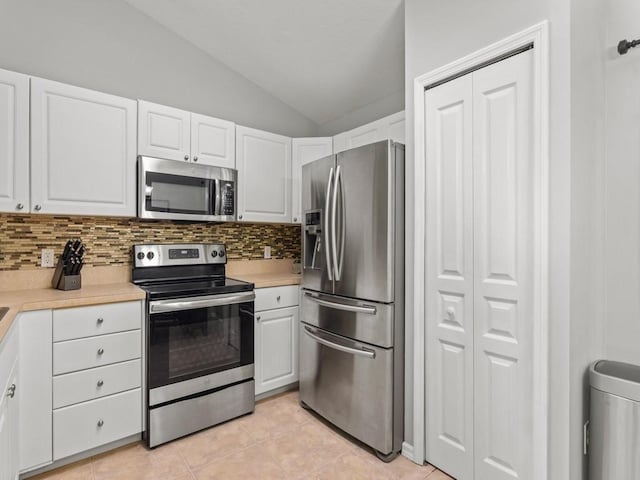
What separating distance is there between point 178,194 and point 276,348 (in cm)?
135

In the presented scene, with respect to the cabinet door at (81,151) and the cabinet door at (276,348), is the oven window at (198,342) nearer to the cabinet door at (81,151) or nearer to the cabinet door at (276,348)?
the cabinet door at (276,348)

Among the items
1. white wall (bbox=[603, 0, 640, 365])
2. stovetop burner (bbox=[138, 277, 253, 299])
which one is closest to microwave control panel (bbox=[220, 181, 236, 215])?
stovetop burner (bbox=[138, 277, 253, 299])

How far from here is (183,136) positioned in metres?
2.55

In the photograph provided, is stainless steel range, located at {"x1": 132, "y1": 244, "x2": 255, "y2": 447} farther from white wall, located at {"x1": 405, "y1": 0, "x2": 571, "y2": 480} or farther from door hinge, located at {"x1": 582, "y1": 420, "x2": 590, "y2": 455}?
door hinge, located at {"x1": 582, "y1": 420, "x2": 590, "y2": 455}

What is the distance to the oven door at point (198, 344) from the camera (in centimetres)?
213

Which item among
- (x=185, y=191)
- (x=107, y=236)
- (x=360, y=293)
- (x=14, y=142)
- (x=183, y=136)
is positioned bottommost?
(x=360, y=293)

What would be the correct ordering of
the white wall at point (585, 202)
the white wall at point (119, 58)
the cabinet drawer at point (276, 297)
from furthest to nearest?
the cabinet drawer at point (276, 297)
the white wall at point (119, 58)
the white wall at point (585, 202)

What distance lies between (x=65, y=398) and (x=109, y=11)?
102 inches

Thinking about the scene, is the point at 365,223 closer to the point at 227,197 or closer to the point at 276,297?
the point at 276,297

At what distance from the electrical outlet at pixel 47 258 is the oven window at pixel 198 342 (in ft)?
2.74

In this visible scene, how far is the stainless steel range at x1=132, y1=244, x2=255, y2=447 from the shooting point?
2.13 m

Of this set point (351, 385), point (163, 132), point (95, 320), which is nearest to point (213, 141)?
point (163, 132)

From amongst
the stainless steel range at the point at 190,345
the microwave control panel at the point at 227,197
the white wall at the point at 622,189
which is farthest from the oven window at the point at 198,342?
the white wall at the point at 622,189

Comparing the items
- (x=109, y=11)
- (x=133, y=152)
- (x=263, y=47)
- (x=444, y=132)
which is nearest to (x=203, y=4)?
(x=263, y=47)
